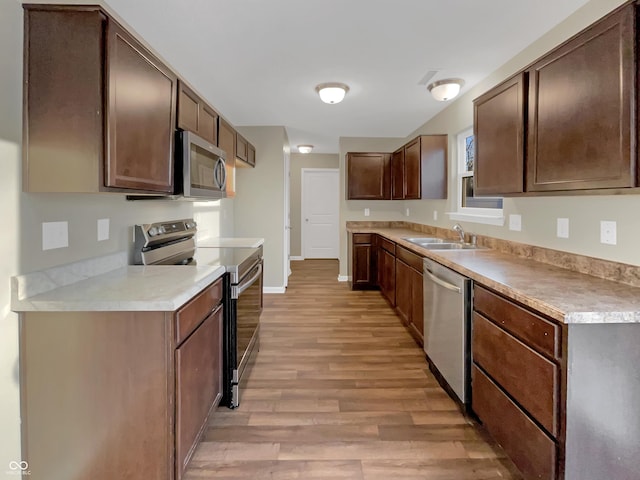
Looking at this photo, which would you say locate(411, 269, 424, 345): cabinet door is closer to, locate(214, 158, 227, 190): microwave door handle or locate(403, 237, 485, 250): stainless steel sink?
locate(403, 237, 485, 250): stainless steel sink

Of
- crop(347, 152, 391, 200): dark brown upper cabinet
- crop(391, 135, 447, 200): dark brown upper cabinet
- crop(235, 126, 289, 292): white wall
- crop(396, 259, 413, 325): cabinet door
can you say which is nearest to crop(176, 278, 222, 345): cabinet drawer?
crop(396, 259, 413, 325): cabinet door

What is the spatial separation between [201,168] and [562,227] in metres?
2.27

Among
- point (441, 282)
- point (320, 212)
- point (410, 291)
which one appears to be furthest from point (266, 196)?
point (320, 212)

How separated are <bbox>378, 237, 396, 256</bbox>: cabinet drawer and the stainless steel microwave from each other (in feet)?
7.02

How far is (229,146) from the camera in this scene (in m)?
3.55

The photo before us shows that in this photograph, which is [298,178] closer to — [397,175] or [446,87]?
[397,175]

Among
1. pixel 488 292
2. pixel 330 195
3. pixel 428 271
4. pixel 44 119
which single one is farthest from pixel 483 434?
pixel 330 195

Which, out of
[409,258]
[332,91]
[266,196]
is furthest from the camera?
[266,196]

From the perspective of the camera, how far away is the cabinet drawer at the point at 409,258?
313cm

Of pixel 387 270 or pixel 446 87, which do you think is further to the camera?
pixel 387 270

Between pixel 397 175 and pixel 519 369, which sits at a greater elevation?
pixel 397 175

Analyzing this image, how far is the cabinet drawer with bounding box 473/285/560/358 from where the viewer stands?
54.0 inches

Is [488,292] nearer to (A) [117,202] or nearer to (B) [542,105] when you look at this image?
(B) [542,105]

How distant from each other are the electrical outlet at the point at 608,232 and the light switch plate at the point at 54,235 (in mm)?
2609
